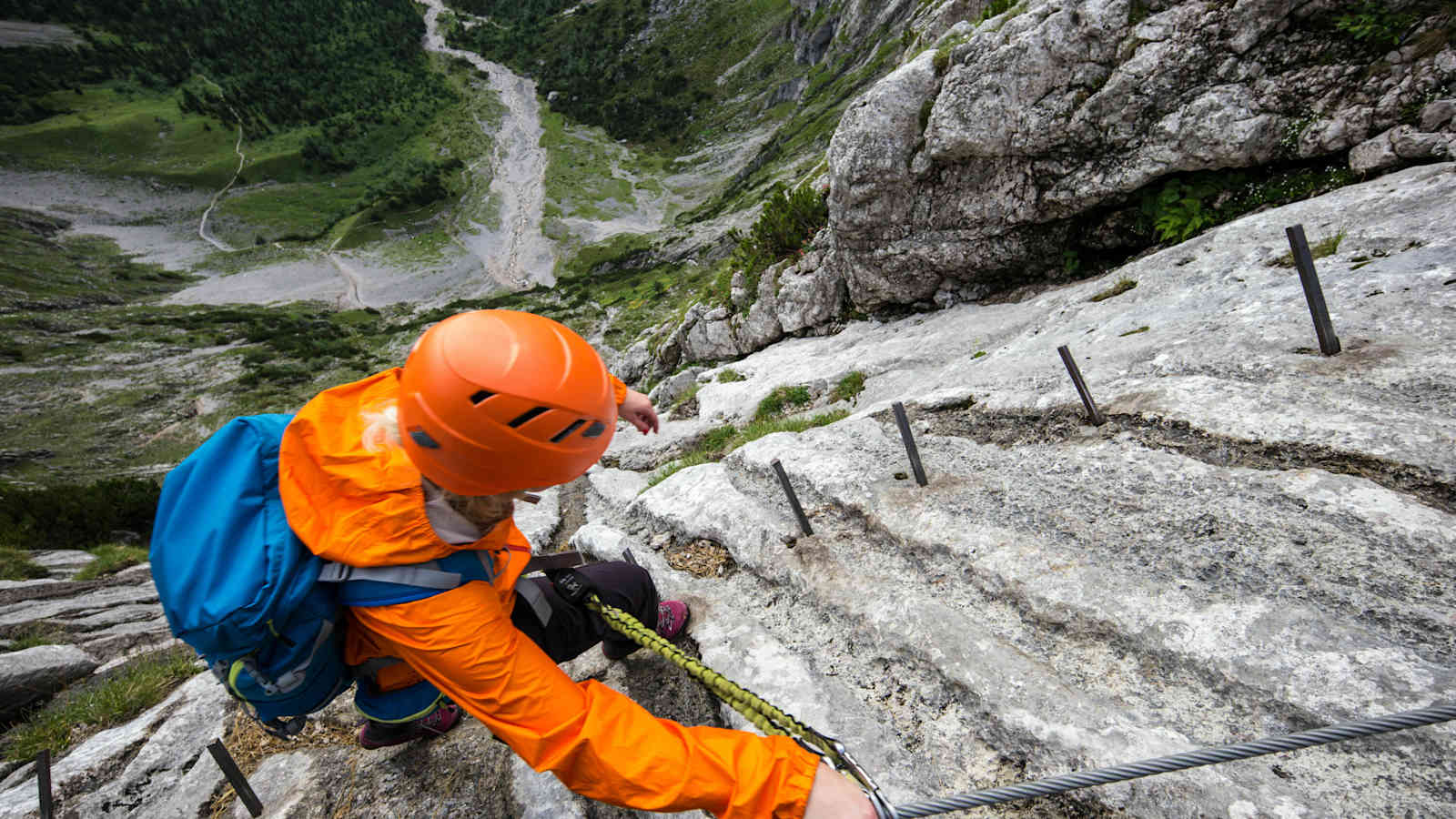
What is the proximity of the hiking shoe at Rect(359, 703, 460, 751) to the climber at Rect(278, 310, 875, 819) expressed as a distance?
1.99 metres

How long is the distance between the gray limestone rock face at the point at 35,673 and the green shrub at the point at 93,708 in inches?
9.3

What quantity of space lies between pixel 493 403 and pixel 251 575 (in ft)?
4.37

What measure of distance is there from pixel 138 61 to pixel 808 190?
253536mm

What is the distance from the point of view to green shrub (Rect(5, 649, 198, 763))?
5.19 metres

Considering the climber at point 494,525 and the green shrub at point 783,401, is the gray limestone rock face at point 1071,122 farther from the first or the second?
the climber at point 494,525

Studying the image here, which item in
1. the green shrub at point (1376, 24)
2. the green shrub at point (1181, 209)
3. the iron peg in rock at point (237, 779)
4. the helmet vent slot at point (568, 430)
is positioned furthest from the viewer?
the green shrub at point (1181, 209)

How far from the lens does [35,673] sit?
20.9 ft

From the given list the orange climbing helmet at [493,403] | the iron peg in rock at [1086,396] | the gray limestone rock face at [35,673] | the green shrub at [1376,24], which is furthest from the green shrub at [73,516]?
the green shrub at [1376,24]

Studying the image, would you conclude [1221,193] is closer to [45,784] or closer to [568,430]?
[568,430]

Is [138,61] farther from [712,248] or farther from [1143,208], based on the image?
[1143,208]

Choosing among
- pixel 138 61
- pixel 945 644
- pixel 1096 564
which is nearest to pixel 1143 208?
pixel 1096 564

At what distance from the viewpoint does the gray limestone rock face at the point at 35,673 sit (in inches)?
241

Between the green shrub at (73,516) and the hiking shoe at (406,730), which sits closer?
the hiking shoe at (406,730)

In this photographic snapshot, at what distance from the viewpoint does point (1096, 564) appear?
13.0ft
